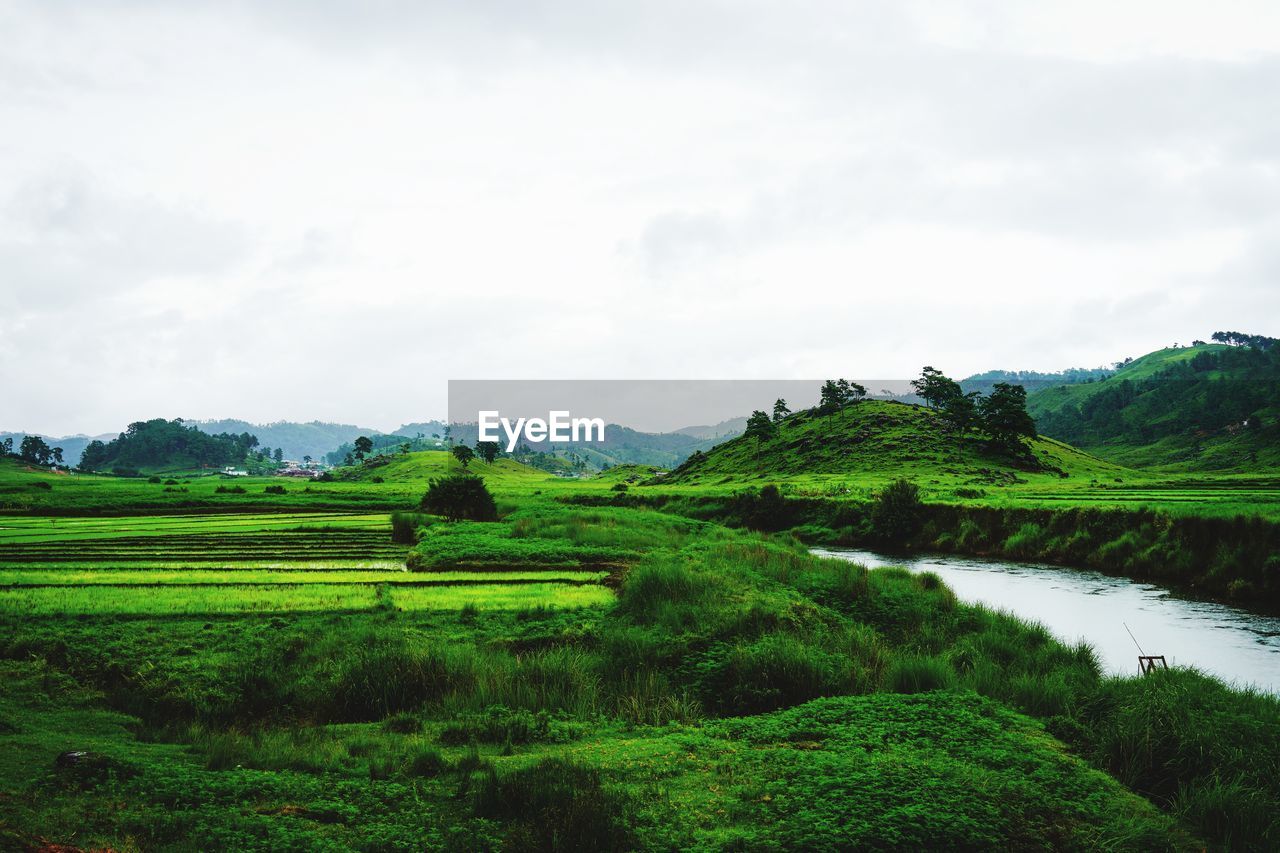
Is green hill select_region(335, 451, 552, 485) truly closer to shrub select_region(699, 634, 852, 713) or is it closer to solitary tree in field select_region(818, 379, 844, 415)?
solitary tree in field select_region(818, 379, 844, 415)

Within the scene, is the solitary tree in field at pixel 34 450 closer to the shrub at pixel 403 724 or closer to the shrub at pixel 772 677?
the shrub at pixel 403 724

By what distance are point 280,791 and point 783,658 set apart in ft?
31.0

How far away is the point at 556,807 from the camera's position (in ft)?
27.9

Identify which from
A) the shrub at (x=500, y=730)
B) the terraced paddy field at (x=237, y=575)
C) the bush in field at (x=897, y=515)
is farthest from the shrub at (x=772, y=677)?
the bush in field at (x=897, y=515)

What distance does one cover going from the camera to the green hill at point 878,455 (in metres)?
97.4

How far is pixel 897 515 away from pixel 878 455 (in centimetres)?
6128

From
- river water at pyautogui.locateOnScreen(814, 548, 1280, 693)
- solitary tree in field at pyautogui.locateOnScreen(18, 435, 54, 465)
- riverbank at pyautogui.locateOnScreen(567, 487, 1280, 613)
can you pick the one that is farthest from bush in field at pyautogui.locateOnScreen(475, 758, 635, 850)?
solitary tree in field at pyautogui.locateOnScreen(18, 435, 54, 465)

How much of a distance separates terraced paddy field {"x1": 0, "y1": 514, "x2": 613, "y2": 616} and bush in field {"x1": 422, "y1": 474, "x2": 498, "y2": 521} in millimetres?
7529

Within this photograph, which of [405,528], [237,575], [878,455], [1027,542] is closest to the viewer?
[237,575]

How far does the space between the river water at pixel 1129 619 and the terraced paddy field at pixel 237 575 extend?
1753cm

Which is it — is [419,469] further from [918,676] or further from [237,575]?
[918,676]

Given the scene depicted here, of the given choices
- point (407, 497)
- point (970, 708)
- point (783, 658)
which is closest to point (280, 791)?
point (783, 658)

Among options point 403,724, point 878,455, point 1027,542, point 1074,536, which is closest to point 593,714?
point 403,724

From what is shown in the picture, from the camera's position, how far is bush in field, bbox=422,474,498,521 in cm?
5266
